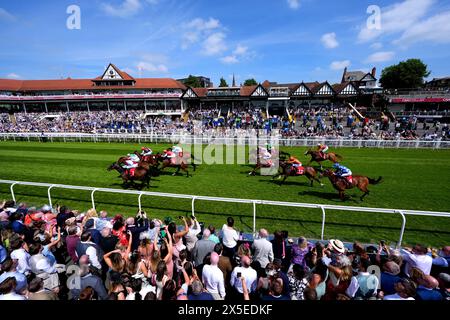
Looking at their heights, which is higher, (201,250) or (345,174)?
(345,174)

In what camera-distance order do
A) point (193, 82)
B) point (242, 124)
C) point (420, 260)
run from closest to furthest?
point (420, 260), point (242, 124), point (193, 82)

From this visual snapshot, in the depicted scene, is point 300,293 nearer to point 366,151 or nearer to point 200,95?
point 366,151

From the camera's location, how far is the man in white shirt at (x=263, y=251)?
3789 mm

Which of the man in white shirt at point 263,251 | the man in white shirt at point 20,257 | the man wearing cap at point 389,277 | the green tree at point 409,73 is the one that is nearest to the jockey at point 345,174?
the man wearing cap at point 389,277

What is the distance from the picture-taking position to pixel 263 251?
3818 mm

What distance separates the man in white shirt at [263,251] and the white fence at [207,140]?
51.6 feet

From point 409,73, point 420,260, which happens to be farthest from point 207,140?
point 409,73

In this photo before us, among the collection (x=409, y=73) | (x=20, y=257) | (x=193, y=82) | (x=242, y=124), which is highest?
(x=193, y=82)

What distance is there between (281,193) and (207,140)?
41.4 feet

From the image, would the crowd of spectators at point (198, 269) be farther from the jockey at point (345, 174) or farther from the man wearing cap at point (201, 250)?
the jockey at point (345, 174)

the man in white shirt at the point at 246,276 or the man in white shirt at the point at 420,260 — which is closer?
the man in white shirt at the point at 246,276

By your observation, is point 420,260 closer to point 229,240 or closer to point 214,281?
point 229,240

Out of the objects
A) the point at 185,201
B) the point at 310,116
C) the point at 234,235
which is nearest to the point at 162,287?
the point at 234,235
